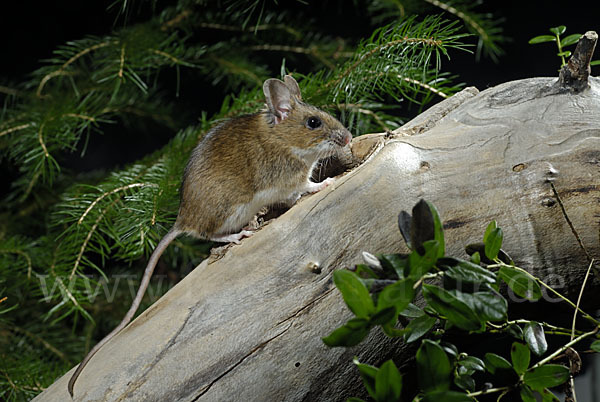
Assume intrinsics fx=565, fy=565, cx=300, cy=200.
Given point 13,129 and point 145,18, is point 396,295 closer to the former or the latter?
point 13,129

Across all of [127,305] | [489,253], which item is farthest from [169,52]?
[489,253]

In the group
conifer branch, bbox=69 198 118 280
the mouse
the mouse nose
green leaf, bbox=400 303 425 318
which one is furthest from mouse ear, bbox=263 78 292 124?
green leaf, bbox=400 303 425 318

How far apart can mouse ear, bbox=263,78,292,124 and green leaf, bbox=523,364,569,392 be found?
3.11 ft

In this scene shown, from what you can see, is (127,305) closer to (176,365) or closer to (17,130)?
(17,130)

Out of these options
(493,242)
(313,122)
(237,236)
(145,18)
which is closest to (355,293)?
(493,242)

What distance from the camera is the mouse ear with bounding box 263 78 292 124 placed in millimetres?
1488

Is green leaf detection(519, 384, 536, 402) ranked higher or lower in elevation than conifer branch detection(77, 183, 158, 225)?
lower

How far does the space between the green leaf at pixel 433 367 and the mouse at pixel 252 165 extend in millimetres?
578

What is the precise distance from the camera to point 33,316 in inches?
88.1

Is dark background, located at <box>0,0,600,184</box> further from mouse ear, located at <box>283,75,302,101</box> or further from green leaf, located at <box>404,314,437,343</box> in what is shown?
green leaf, located at <box>404,314,437,343</box>

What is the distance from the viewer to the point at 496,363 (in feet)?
2.77

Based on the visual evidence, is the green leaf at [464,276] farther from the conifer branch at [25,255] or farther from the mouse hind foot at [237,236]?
the conifer branch at [25,255]

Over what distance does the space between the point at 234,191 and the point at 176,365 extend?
46 centimetres

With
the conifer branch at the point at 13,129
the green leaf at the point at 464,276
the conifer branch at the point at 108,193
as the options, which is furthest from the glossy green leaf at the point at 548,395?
the conifer branch at the point at 13,129
